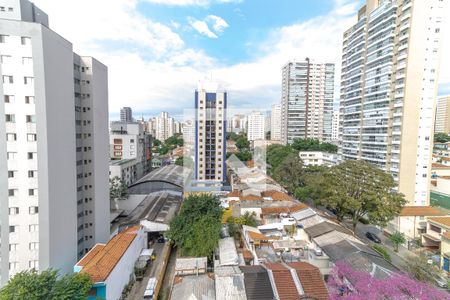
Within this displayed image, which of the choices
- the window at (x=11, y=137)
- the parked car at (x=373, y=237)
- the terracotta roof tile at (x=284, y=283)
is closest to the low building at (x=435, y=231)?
the parked car at (x=373, y=237)

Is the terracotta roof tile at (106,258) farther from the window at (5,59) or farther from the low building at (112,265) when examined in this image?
the window at (5,59)

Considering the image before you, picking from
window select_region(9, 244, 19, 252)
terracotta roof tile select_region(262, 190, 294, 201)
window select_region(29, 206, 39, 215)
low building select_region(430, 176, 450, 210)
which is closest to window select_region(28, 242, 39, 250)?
window select_region(9, 244, 19, 252)

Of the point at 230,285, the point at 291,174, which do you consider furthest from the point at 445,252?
the point at 291,174

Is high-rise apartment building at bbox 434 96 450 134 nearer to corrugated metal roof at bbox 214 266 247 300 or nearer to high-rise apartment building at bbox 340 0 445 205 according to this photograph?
high-rise apartment building at bbox 340 0 445 205

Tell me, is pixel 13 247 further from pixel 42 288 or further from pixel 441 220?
pixel 441 220

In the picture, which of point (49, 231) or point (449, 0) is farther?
point (449, 0)

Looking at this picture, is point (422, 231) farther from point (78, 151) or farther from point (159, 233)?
point (78, 151)

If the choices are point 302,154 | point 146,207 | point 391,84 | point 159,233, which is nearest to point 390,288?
point 159,233
